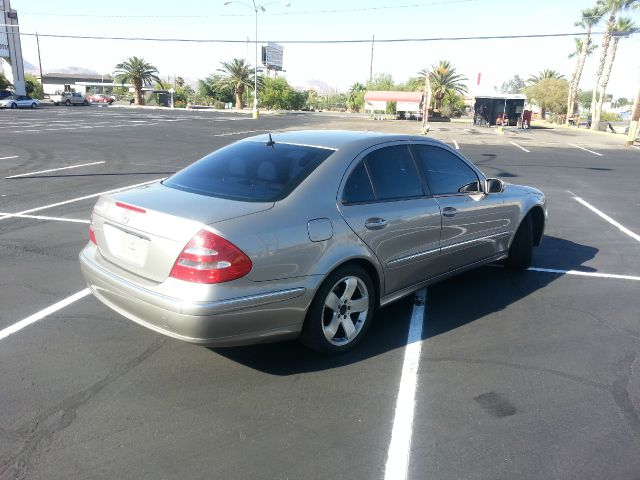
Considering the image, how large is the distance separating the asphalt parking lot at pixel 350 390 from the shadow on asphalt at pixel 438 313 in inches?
0.7

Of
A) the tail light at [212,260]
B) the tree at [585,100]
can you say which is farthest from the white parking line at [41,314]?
the tree at [585,100]

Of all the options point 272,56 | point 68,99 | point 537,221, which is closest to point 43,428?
point 537,221

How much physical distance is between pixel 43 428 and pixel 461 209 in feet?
11.7

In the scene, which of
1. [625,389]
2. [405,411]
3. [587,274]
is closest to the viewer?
[405,411]

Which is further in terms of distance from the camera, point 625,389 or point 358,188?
point 358,188

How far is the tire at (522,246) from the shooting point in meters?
5.61

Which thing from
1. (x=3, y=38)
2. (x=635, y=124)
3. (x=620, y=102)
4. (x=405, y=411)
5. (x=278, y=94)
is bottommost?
(x=405, y=411)

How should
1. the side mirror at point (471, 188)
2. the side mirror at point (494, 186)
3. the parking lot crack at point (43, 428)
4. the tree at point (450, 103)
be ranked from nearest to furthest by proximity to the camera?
the parking lot crack at point (43, 428) < the side mirror at point (471, 188) < the side mirror at point (494, 186) < the tree at point (450, 103)

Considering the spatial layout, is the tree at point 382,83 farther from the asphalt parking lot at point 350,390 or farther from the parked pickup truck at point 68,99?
the asphalt parking lot at point 350,390

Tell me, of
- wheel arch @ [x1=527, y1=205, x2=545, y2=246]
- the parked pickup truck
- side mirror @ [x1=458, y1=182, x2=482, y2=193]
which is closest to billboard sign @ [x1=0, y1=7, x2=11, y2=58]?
the parked pickup truck

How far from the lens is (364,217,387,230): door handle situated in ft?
12.1

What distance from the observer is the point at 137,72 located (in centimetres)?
6769

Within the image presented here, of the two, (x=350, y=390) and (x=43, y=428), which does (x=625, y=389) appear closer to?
(x=350, y=390)

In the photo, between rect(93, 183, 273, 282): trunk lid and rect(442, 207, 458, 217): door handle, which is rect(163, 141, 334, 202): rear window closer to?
rect(93, 183, 273, 282): trunk lid
